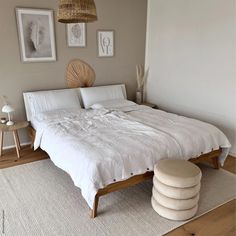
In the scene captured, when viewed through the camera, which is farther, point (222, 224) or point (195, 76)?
point (195, 76)

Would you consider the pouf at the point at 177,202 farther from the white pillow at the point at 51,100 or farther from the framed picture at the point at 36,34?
the framed picture at the point at 36,34

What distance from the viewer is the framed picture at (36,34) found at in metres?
3.49

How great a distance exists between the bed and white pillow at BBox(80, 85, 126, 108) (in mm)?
17

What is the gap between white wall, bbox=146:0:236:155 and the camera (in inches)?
134

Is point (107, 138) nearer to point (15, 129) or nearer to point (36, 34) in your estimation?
point (15, 129)

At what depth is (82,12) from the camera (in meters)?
2.24

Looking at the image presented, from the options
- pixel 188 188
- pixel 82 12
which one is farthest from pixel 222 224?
pixel 82 12

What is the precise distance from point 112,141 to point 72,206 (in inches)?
30.0

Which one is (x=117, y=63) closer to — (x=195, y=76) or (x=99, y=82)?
(x=99, y=82)

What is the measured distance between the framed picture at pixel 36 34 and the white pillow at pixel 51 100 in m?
0.54

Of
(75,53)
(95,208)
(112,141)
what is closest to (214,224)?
(95,208)

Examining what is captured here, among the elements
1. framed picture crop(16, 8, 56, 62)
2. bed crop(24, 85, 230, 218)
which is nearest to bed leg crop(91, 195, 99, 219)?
bed crop(24, 85, 230, 218)

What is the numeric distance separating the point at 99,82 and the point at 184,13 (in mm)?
1832

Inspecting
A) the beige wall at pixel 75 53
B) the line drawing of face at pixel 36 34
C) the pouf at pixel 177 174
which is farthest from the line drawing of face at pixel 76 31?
the pouf at pixel 177 174
